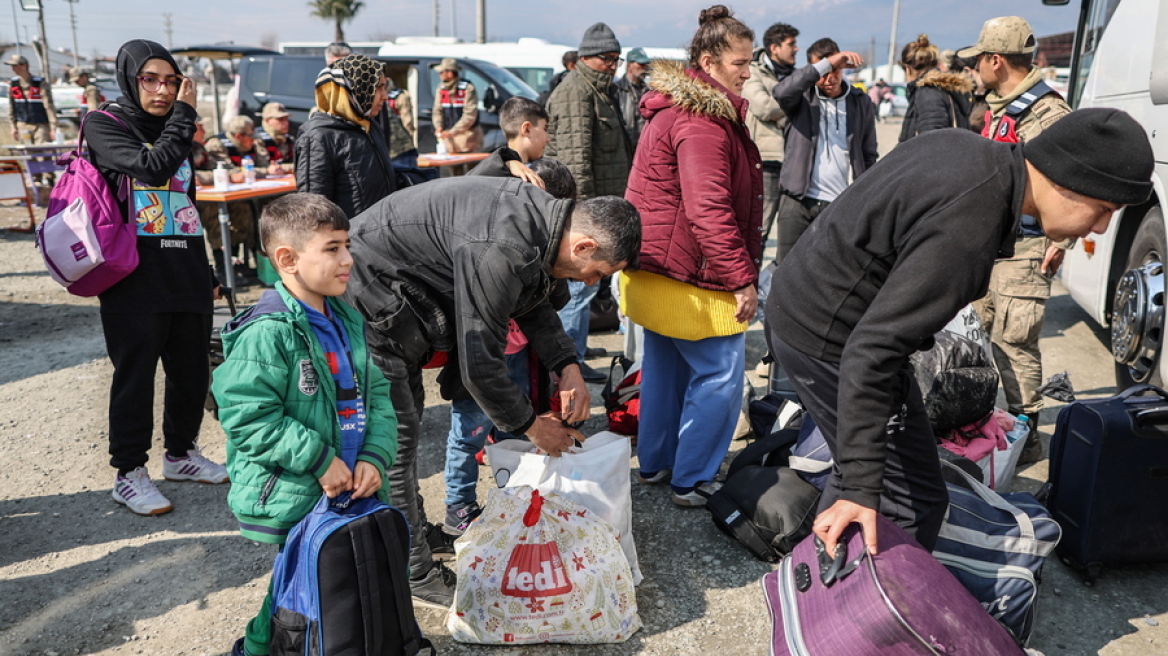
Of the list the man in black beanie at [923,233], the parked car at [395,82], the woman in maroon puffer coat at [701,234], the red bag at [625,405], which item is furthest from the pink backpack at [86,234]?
the parked car at [395,82]

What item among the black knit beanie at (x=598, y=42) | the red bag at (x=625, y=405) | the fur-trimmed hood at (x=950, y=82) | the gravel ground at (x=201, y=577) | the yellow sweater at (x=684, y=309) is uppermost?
the black knit beanie at (x=598, y=42)

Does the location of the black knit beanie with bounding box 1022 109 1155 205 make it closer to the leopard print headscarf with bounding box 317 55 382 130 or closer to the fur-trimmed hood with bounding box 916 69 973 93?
the leopard print headscarf with bounding box 317 55 382 130

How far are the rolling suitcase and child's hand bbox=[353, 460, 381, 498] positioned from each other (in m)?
2.46

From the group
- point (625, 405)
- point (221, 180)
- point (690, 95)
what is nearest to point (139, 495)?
point (625, 405)

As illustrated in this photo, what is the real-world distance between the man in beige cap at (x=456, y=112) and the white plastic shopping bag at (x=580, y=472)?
7229 millimetres

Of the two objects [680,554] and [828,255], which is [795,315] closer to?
[828,255]

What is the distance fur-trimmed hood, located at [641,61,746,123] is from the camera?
3.18 meters

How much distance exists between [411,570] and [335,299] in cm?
101

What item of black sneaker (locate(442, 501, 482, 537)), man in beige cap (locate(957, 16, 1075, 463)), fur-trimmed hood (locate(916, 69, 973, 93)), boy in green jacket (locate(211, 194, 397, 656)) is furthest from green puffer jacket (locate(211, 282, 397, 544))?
fur-trimmed hood (locate(916, 69, 973, 93))

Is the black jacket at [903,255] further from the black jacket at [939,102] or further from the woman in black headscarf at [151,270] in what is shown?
the black jacket at [939,102]

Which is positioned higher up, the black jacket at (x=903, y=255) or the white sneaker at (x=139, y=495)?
the black jacket at (x=903, y=255)

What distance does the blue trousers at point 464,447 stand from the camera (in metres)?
3.14

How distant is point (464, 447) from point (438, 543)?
0.37 m

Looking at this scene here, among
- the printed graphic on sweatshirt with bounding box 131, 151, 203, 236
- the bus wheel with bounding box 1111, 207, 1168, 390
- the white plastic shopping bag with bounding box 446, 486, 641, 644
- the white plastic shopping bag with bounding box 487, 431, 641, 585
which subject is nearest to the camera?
the white plastic shopping bag with bounding box 446, 486, 641, 644
